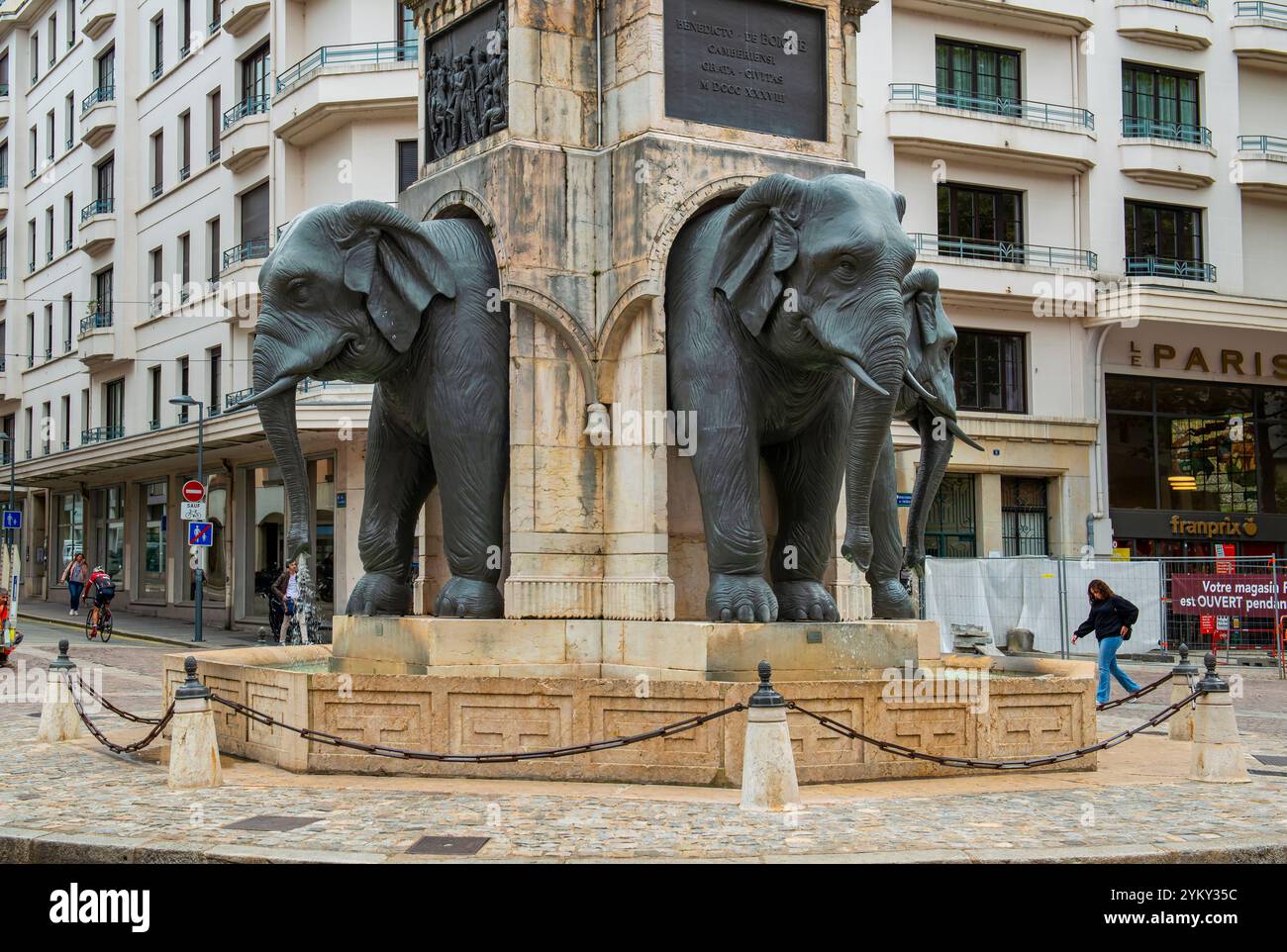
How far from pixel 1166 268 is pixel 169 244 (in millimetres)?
26458

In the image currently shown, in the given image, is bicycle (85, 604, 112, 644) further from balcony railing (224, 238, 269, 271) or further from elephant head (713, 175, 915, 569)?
elephant head (713, 175, 915, 569)

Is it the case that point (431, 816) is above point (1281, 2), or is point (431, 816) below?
below

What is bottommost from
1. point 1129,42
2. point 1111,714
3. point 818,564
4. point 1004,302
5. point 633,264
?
point 1111,714

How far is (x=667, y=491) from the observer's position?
35.5 feet

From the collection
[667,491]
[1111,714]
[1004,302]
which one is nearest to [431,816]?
[667,491]

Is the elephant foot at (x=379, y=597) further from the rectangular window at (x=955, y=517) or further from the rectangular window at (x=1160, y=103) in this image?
the rectangular window at (x=1160, y=103)

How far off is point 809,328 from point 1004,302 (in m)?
25.7

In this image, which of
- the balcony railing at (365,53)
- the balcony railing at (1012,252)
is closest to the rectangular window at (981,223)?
the balcony railing at (1012,252)

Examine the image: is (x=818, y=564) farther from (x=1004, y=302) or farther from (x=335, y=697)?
(x=1004, y=302)

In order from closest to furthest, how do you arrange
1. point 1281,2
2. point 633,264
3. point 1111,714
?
point 633,264 < point 1111,714 < point 1281,2

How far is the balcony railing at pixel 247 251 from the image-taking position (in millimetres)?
35469

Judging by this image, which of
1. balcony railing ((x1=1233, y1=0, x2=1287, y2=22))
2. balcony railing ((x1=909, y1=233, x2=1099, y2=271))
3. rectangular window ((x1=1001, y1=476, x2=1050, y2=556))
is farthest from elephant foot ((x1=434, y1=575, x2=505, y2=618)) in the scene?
balcony railing ((x1=1233, y1=0, x2=1287, y2=22))

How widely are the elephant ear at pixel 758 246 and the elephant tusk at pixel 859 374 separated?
0.71 metres

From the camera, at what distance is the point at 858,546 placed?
966cm
